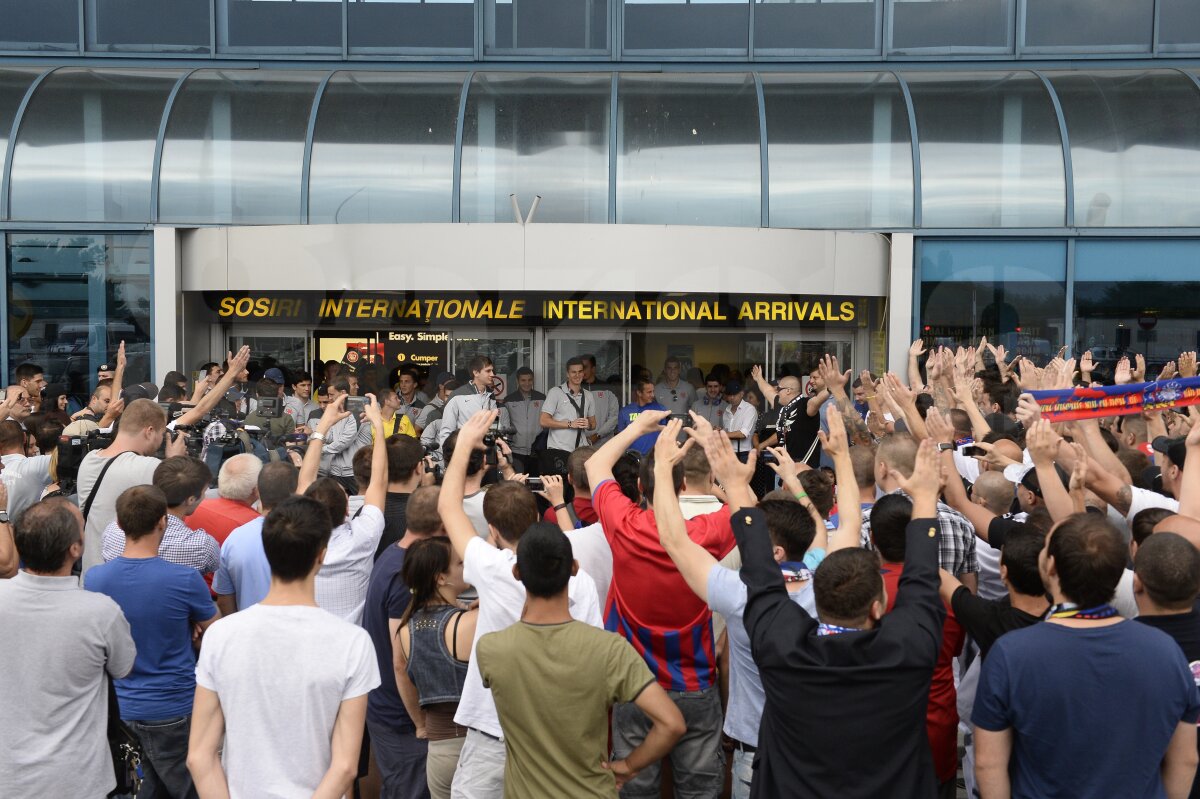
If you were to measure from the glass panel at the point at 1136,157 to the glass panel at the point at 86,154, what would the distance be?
10.6 meters

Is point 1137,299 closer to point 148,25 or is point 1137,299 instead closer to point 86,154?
point 86,154

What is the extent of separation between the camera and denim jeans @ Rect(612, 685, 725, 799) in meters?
4.18

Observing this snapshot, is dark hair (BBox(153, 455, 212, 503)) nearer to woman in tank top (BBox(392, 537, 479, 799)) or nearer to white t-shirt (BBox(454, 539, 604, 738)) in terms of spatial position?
woman in tank top (BBox(392, 537, 479, 799))

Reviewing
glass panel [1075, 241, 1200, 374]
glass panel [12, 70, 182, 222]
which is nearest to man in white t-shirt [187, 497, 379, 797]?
glass panel [12, 70, 182, 222]

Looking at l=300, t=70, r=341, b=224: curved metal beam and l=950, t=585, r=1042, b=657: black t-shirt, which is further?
l=300, t=70, r=341, b=224: curved metal beam

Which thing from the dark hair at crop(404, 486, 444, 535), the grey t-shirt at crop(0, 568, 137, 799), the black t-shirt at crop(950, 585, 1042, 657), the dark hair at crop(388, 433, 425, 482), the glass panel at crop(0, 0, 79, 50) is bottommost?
the grey t-shirt at crop(0, 568, 137, 799)

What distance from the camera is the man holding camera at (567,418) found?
433 inches

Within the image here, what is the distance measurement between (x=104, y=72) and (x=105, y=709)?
11.7 m

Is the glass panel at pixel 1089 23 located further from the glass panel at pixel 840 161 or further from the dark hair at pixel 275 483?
the dark hair at pixel 275 483

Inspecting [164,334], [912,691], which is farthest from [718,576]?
[164,334]

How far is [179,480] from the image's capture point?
505 cm

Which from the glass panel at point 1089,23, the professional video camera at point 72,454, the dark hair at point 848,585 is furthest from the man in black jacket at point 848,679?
the glass panel at point 1089,23

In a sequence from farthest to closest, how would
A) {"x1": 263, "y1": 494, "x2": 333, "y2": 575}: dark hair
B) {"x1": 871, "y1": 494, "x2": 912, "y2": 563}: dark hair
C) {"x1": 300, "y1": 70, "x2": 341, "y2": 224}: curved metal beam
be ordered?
{"x1": 300, "y1": 70, "x2": 341, "y2": 224}: curved metal beam
{"x1": 871, "y1": 494, "x2": 912, "y2": 563}: dark hair
{"x1": 263, "y1": 494, "x2": 333, "y2": 575}: dark hair

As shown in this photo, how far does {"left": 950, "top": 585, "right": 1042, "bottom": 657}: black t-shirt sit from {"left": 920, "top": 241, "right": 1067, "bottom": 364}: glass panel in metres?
8.98
